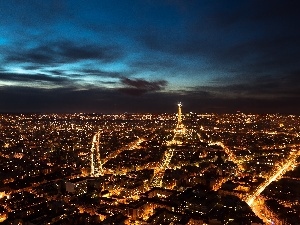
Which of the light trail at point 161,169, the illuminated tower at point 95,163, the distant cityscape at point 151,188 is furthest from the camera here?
the illuminated tower at point 95,163

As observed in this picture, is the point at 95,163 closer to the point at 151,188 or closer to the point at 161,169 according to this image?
the point at 161,169

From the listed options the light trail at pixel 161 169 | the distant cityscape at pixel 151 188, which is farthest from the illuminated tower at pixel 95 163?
the light trail at pixel 161 169

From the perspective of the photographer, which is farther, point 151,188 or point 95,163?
point 95,163

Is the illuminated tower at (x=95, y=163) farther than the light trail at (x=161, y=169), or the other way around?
the illuminated tower at (x=95, y=163)

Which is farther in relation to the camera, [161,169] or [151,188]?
[161,169]

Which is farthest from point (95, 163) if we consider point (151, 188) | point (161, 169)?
point (151, 188)

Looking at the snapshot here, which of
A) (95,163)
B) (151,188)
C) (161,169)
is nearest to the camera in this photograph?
(151,188)

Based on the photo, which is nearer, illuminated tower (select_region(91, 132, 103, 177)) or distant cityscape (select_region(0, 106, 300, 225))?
distant cityscape (select_region(0, 106, 300, 225))

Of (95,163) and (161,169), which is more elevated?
(161,169)

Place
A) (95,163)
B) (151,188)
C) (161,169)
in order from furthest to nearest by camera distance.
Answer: (95,163), (161,169), (151,188)

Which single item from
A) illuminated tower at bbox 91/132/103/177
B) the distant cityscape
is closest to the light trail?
the distant cityscape

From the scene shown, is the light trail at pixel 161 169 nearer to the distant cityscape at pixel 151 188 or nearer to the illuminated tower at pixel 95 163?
the distant cityscape at pixel 151 188

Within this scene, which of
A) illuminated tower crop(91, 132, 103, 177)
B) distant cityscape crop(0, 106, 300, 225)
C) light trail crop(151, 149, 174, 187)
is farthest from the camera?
illuminated tower crop(91, 132, 103, 177)

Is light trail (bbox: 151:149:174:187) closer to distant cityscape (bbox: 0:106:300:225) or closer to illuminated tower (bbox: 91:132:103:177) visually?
distant cityscape (bbox: 0:106:300:225)
